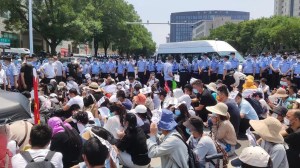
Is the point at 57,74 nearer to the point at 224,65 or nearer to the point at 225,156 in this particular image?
the point at 224,65

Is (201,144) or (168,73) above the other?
(168,73)

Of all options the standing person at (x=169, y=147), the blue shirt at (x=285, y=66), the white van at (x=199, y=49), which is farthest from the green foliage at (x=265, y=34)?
the standing person at (x=169, y=147)

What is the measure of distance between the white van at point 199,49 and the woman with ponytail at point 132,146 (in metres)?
16.8

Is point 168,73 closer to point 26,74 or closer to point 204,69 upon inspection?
point 204,69

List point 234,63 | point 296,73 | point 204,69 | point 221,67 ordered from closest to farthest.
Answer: point 296,73, point 221,67, point 234,63, point 204,69

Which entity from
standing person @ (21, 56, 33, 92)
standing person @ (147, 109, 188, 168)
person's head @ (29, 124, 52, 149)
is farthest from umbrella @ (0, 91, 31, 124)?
standing person @ (21, 56, 33, 92)

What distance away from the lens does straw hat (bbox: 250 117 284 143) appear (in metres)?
3.95

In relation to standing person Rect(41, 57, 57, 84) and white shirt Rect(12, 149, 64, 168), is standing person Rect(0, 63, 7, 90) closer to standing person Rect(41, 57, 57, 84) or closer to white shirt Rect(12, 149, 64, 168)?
standing person Rect(41, 57, 57, 84)

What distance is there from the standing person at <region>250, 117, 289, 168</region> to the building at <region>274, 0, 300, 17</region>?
12612 cm

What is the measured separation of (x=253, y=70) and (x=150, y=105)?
1047cm

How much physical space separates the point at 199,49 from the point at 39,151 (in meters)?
20.1

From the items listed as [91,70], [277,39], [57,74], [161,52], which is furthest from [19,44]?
[277,39]

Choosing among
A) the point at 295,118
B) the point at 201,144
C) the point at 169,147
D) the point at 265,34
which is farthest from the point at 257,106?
the point at 265,34

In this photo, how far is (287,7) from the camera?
12631 centimetres
